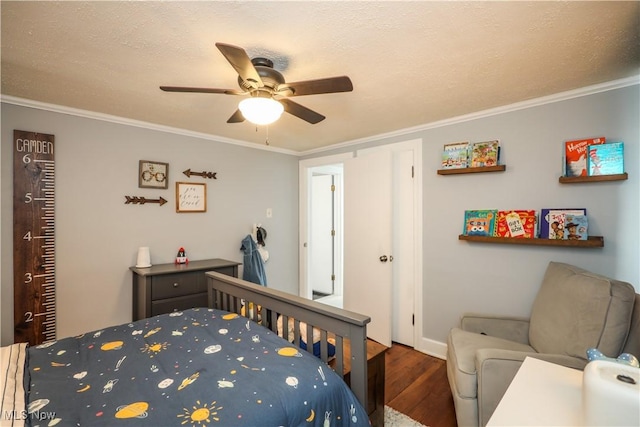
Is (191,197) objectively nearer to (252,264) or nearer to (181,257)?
(181,257)

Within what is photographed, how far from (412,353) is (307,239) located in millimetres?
1964

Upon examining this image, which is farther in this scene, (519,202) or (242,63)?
(519,202)

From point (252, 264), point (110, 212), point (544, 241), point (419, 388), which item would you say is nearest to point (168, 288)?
point (110, 212)

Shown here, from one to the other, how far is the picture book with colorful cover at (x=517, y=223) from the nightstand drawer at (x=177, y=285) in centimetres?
276

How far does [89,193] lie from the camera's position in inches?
101

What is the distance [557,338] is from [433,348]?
1.31m

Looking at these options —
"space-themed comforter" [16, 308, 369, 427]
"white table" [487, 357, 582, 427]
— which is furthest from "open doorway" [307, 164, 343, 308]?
"white table" [487, 357, 582, 427]

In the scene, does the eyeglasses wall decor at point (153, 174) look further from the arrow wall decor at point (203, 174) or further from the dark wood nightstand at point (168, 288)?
the dark wood nightstand at point (168, 288)

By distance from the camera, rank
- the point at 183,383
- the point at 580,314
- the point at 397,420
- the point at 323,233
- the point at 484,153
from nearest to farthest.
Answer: the point at 183,383 → the point at 580,314 → the point at 397,420 → the point at 484,153 → the point at 323,233

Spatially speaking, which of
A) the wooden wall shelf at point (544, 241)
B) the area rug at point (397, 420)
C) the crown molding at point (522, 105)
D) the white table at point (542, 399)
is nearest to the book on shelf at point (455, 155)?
the crown molding at point (522, 105)

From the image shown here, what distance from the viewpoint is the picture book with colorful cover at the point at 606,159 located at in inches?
75.6

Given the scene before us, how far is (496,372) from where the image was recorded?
61.6 inches

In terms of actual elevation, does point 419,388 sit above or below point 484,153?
below

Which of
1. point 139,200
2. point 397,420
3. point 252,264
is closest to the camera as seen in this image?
point 397,420
